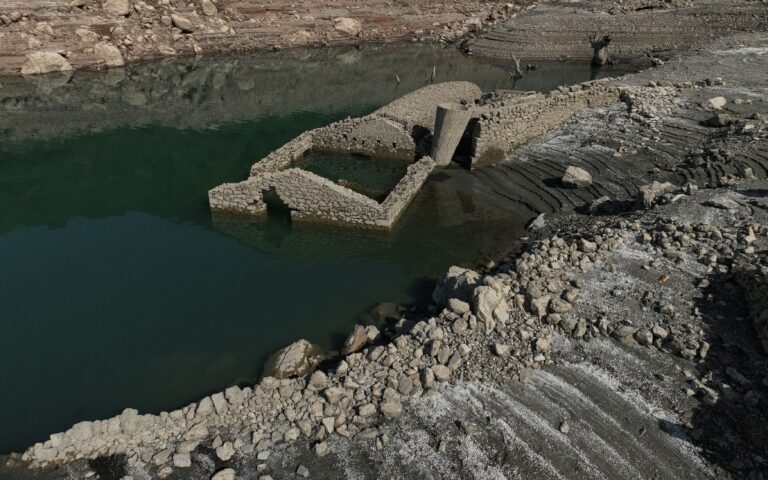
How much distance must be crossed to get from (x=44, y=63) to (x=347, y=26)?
24648 millimetres

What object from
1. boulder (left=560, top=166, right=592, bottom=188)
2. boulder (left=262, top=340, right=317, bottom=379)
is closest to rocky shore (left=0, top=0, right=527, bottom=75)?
boulder (left=560, top=166, right=592, bottom=188)

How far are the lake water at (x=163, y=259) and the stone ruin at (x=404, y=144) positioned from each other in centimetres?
73

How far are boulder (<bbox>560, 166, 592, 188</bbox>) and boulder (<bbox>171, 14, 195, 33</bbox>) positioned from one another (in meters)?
37.3

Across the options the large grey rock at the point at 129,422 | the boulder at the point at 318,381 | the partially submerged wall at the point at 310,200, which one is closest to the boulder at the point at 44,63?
the partially submerged wall at the point at 310,200

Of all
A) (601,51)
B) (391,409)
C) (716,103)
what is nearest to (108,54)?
(601,51)

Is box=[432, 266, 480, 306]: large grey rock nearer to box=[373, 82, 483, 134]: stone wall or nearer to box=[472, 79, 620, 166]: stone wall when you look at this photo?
box=[472, 79, 620, 166]: stone wall

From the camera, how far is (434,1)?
53094 millimetres

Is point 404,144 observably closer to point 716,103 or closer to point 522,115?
point 522,115

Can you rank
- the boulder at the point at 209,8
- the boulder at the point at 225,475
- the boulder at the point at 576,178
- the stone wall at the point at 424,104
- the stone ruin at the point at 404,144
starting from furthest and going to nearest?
the boulder at the point at 209,8 → the stone wall at the point at 424,104 → the boulder at the point at 576,178 → the stone ruin at the point at 404,144 → the boulder at the point at 225,475

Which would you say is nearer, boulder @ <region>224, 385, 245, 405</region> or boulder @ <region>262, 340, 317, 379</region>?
boulder @ <region>224, 385, 245, 405</region>

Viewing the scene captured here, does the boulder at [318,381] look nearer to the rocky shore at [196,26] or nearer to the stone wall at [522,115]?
the stone wall at [522,115]

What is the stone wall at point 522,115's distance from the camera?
2067cm

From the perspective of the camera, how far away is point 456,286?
476 inches

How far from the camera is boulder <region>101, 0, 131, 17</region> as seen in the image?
137ft
